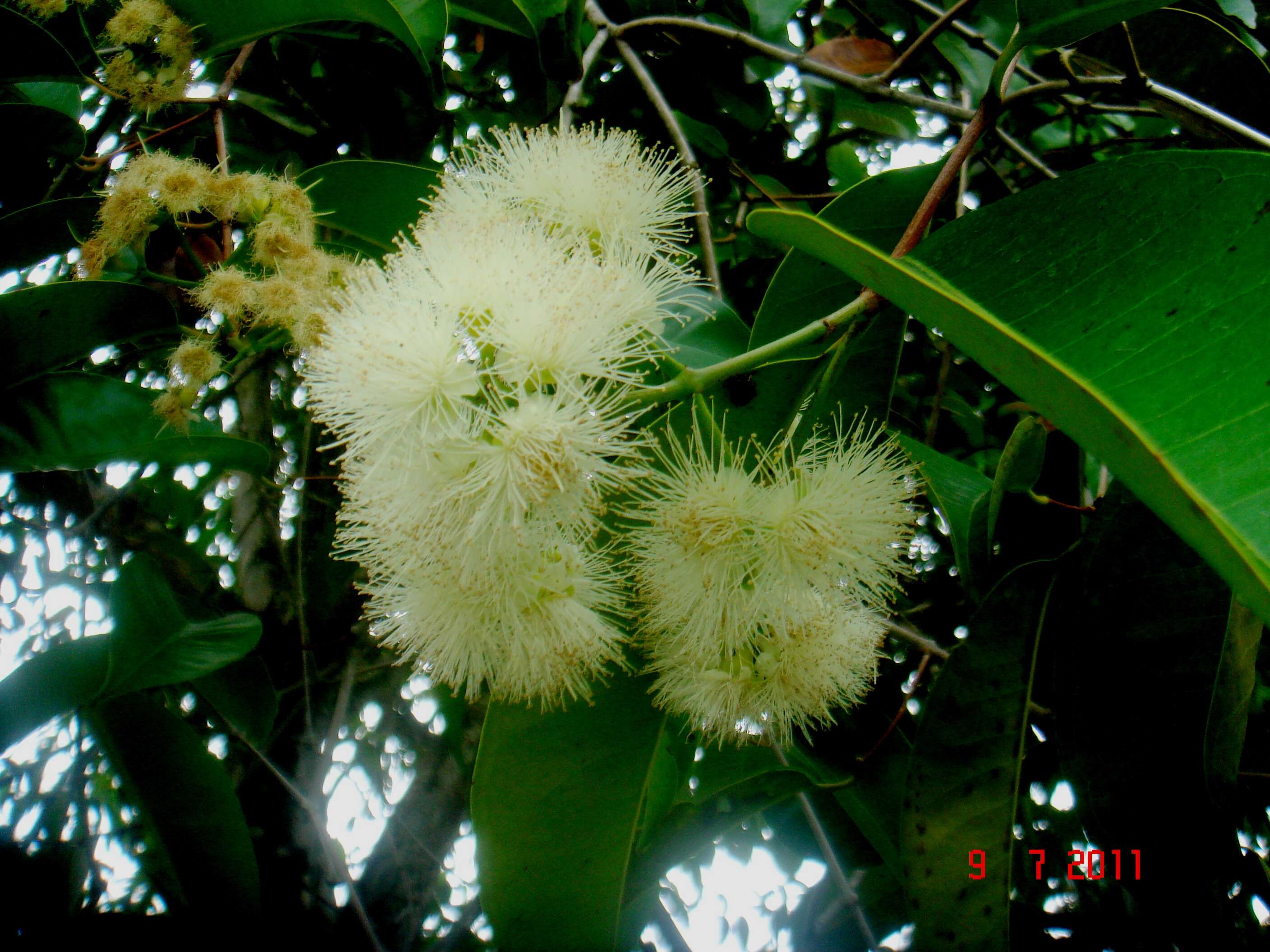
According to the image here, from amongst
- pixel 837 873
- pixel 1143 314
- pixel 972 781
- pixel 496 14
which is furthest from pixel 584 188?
pixel 837 873

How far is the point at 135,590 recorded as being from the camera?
45.8 inches

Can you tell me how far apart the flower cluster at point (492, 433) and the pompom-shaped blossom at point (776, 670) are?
0.36 feet

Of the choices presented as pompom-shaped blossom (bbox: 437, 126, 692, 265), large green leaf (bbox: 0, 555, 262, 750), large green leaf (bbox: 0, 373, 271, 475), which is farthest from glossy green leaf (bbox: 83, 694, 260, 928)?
pompom-shaped blossom (bbox: 437, 126, 692, 265)

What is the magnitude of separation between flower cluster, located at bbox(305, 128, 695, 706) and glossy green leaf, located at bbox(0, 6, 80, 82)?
2.08ft

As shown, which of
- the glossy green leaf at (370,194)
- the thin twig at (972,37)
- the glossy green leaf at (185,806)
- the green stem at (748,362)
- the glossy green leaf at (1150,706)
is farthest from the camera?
the thin twig at (972,37)

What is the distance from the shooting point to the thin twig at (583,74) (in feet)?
4.14

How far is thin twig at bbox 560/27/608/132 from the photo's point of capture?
126 centimetres

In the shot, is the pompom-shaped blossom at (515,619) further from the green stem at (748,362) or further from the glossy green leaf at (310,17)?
the glossy green leaf at (310,17)

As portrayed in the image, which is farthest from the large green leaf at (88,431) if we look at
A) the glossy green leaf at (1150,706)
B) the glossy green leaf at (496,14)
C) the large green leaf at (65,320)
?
the glossy green leaf at (1150,706)

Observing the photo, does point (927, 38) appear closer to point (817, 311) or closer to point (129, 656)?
point (817, 311)

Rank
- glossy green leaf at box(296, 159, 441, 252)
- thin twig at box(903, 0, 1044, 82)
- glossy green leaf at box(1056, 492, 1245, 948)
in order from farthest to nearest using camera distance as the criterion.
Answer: thin twig at box(903, 0, 1044, 82) → glossy green leaf at box(296, 159, 441, 252) → glossy green leaf at box(1056, 492, 1245, 948)

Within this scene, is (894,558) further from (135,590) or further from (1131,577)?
(135,590)

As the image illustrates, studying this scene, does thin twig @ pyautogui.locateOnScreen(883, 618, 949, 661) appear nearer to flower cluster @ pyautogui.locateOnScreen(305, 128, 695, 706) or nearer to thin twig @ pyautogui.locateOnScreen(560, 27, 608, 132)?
flower cluster @ pyautogui.locateOnScreen(305, 128, 695, 706)
